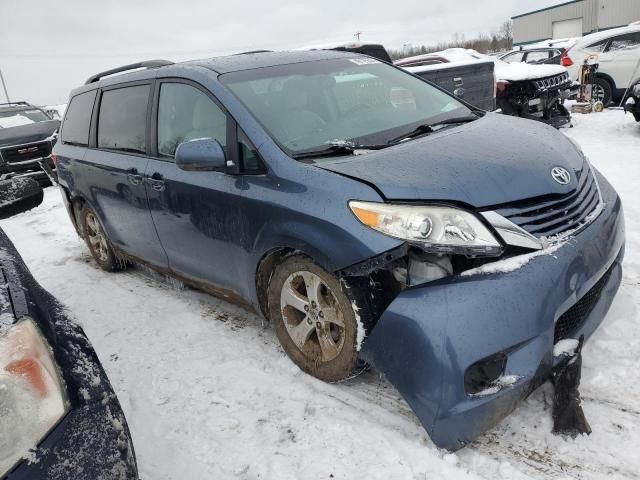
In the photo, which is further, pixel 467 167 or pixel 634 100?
pixel 634 100

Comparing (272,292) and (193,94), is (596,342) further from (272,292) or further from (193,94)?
(193,94)

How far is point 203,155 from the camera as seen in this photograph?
2697mm

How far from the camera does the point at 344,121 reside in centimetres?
298

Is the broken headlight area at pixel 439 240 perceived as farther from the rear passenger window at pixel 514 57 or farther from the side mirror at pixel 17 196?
the rear passenger window at pixel 514 57

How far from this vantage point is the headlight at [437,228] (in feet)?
6.90

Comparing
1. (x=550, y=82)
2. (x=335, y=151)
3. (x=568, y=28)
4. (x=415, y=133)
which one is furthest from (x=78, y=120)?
(x=568, y=28)

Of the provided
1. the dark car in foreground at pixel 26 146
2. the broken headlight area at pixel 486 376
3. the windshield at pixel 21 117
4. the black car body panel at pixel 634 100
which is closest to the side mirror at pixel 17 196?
the broken headlight area at pixel 486 376

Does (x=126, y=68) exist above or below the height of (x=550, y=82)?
above

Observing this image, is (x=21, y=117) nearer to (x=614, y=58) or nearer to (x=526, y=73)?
(x=526, y=73)

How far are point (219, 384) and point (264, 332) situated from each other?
58 centimetres

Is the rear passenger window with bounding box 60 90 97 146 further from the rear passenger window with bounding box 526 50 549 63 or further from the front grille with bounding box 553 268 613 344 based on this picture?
the rear passenger window with bounding box 526 50 549 63

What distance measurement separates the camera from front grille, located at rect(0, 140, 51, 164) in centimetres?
1070

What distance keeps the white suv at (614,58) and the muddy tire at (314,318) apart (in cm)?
1113

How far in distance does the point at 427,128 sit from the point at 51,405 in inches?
90.6
